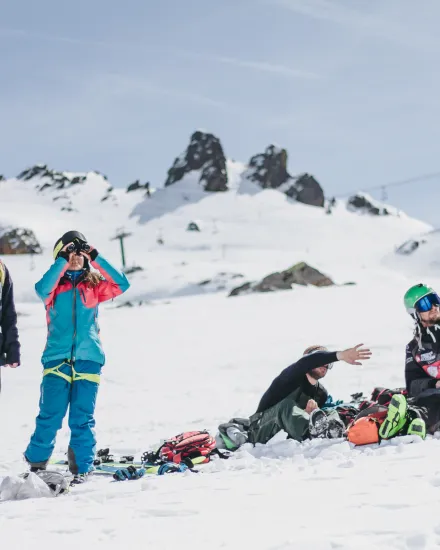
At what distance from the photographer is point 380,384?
34.1 feet

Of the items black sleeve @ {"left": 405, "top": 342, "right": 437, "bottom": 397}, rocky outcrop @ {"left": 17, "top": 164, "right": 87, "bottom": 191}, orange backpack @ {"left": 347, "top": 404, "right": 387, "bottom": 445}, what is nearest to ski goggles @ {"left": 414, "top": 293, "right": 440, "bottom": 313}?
black sleeve @ {"left": 405, "top": 342, "right": 437, "bottom": 397}

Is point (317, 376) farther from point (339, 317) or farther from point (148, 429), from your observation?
point (339, 317)

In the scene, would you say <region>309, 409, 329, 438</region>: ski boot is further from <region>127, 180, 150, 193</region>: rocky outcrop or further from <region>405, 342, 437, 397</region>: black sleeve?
<region>127, 180, 150, 193</region>: rocky outcrop

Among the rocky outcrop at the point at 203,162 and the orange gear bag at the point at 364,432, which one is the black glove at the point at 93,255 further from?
the rocky outcrop at the point at 203,162

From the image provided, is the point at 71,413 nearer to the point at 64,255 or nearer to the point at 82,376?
the point at 82,376

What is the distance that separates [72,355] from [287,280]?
1187 inches

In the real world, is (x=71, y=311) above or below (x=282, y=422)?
above

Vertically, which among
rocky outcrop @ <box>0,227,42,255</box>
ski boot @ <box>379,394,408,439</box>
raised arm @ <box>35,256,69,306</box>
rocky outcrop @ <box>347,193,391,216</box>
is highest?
rocky outcrop @ <box>347,193,391,216</box>

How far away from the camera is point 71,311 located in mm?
5258

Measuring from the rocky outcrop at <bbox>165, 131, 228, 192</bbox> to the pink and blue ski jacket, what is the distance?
383 feet

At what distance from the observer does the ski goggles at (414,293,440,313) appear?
5.97 m

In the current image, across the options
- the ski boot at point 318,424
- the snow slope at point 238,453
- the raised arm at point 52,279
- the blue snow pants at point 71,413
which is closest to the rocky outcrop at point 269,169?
the snow slope at point 238,453

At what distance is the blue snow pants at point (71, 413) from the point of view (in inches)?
200

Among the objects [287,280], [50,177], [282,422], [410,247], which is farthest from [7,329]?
[50,177]
